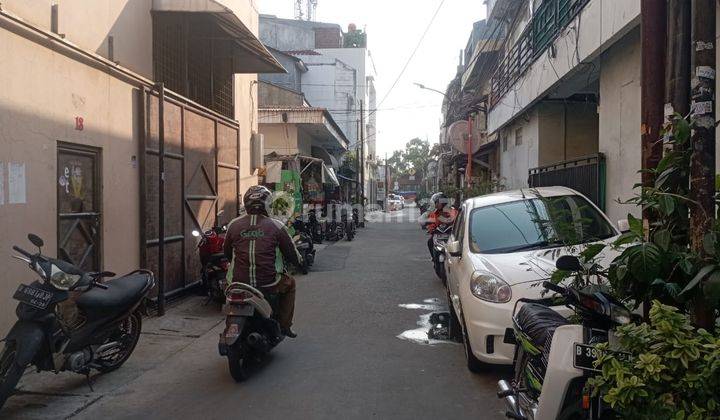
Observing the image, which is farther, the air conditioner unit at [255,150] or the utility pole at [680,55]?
the air conditioner unit at [255,150]

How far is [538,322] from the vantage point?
11.3 feet

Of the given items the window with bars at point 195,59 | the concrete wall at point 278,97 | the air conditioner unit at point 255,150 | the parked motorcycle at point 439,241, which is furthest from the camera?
the concrete wall at point 278,97

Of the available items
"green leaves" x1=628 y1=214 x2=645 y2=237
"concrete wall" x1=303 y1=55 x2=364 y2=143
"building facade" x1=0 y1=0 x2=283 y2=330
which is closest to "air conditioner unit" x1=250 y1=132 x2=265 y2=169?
"building facade" x1=0 y1=0 x2=283 y2=330

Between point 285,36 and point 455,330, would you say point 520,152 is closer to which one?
point 455,330

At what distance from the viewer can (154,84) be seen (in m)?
8.05

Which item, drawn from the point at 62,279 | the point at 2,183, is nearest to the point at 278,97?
the point at 2,183

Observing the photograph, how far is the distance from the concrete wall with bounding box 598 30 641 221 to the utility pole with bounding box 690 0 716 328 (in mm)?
5078

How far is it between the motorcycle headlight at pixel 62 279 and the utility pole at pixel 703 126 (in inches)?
162

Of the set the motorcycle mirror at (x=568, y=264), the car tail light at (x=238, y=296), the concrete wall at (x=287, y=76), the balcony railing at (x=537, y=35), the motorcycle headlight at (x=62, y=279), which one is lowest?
A: the car tail light at (x=238, y=296)

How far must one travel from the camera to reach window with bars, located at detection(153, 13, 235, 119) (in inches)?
345

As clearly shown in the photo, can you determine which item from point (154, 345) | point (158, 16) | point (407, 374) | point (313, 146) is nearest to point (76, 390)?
point (154, 345)

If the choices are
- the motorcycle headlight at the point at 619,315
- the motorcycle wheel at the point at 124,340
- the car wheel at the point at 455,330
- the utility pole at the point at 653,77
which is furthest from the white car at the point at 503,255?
the motorcycle wheel at the point at 124,340

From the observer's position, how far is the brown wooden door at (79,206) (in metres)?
6.11

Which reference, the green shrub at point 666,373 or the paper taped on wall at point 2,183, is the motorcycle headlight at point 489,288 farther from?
the paper taped on wall at point 2,183
